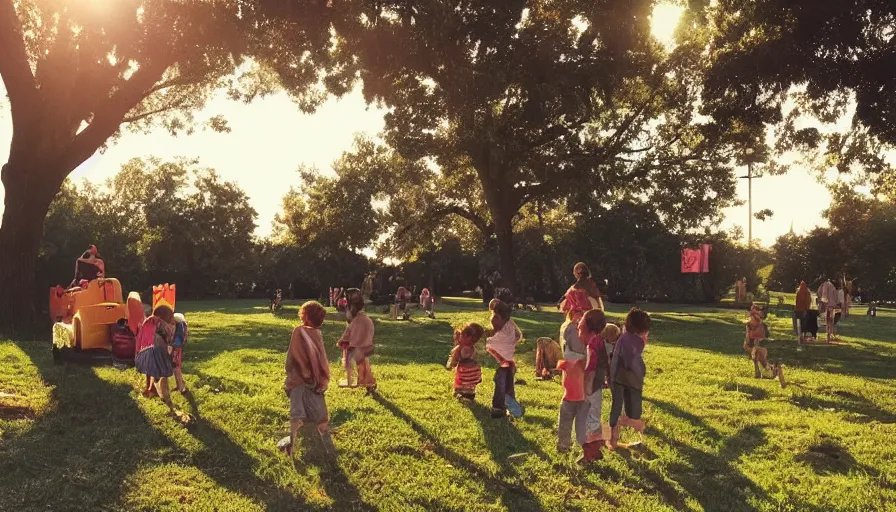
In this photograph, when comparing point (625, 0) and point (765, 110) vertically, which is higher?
point (625, 0)

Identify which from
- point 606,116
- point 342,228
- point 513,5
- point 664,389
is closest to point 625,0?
point 513,5

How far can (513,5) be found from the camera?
20.4 m

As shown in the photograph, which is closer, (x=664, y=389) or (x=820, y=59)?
(x=664, y=389)

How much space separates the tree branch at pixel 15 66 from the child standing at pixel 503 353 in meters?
15.4

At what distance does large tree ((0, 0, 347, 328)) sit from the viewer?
50.4 ft

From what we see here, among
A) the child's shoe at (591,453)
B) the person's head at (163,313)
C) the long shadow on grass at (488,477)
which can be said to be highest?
the person's head at (163,313)

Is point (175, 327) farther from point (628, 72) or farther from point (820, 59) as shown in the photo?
point (628, 72)

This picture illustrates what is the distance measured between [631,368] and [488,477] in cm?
186

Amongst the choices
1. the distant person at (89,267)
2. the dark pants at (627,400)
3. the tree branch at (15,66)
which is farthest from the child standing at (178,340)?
the tree branch at (15,66)

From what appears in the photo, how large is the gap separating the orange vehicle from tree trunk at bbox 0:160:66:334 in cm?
572

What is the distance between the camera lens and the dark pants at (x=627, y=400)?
6730 mm

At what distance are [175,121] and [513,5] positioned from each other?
1608 cm

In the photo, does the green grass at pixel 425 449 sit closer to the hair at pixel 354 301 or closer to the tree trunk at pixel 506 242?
the hair at pixel 354 301

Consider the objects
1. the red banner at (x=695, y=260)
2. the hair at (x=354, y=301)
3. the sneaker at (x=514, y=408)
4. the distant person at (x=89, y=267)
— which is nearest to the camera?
the sneaker at (x=514, y=408)
